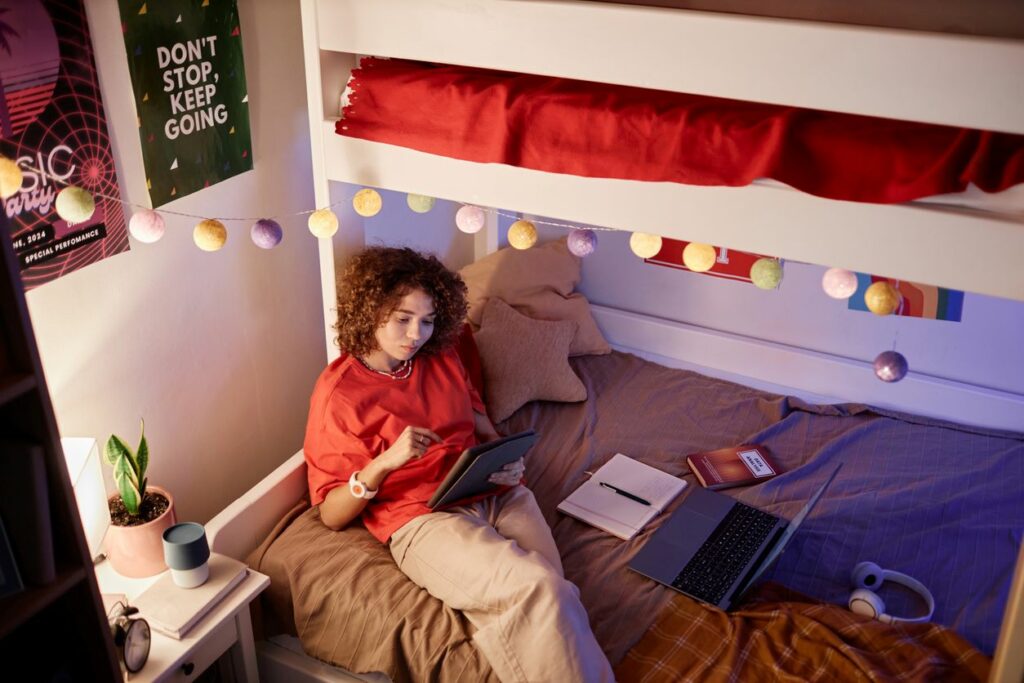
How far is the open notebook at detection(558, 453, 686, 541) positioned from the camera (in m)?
2.22

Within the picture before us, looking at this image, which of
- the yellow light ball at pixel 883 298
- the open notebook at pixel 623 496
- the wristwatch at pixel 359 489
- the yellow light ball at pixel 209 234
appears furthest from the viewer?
the open notebook at pixel 623 496

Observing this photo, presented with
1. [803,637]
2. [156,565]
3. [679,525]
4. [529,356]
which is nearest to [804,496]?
[679,525]

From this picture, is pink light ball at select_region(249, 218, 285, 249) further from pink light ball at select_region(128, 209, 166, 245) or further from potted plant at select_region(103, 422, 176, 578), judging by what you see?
potted plant at select_region(103, 422, 176, 578)

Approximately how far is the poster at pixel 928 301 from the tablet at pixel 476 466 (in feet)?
4.00

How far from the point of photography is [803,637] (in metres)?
1.84

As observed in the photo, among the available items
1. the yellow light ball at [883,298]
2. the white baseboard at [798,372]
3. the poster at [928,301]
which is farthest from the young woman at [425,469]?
the poster at [928,301]

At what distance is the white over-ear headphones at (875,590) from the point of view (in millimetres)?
1914

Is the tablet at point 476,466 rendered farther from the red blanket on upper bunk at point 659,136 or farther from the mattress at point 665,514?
the red blanket on upper bunk at point 659,136

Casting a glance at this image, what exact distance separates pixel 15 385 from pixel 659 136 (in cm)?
113

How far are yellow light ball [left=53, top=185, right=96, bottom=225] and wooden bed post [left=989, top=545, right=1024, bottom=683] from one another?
1.70 m

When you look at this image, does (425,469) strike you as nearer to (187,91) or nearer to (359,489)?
(359,489)

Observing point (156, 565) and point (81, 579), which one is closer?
point (81, 579)

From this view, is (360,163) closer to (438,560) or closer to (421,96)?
(421,96)

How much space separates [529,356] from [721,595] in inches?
37.2
